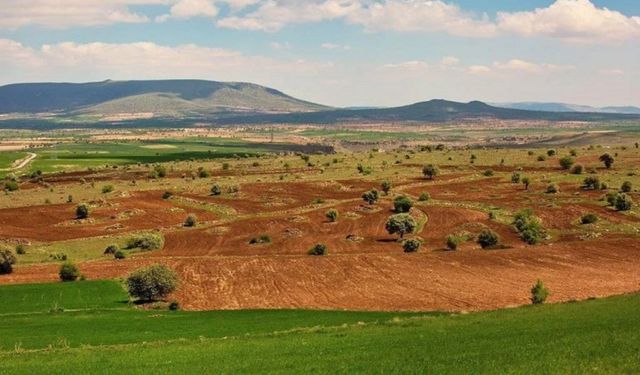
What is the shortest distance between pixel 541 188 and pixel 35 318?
92179 mm

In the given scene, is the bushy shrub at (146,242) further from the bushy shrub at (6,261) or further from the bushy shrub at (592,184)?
the bushy shrub at (592,184)

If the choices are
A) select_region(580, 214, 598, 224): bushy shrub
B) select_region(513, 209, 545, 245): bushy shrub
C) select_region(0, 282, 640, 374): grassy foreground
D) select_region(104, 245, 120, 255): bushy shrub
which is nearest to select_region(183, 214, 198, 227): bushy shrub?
select_region(104, 245, 120, 255): bushy shrub

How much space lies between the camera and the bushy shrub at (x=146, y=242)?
78500 mm

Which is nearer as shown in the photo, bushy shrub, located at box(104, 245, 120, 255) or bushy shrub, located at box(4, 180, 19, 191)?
bushy shrub, located at box(104, 245, 120, 255)

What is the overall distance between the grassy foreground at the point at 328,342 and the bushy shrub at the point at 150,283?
5.67m

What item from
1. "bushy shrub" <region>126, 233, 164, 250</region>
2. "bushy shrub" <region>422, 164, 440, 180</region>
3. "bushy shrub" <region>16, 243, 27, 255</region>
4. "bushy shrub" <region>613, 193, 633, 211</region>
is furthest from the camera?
"bushy shrub" <region>422, 164, 440, 180</region>

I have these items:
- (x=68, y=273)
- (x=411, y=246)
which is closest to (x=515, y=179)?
(x=411, y=246)

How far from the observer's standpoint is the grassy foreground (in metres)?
26.2

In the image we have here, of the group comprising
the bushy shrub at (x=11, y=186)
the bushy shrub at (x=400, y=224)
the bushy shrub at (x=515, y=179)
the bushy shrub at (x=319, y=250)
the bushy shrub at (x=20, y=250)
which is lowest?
the bushy shrub at (x=20, y=250)

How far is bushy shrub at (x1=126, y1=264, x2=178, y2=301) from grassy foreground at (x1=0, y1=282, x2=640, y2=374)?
18.6 ft

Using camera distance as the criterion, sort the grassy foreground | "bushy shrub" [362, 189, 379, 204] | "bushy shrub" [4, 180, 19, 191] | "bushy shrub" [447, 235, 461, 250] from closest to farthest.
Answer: the grassy foreground → "bushy shrub" [447, 235, 461, 250] → "bushy shrub" [362, 189, 379, 204] → "bushy shrub" [4, 180, 19, 191]

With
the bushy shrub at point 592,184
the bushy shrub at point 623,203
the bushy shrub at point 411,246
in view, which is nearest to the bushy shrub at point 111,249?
the bushy shrub at point 411,246

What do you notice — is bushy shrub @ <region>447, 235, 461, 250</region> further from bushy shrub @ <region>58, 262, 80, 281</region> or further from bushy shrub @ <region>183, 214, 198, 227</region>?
bushy shrub @ <region>58, 262, 80, 281</region>

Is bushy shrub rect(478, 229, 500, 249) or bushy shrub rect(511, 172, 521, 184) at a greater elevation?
bushy shrub rect(511, 172, 521, 184)
